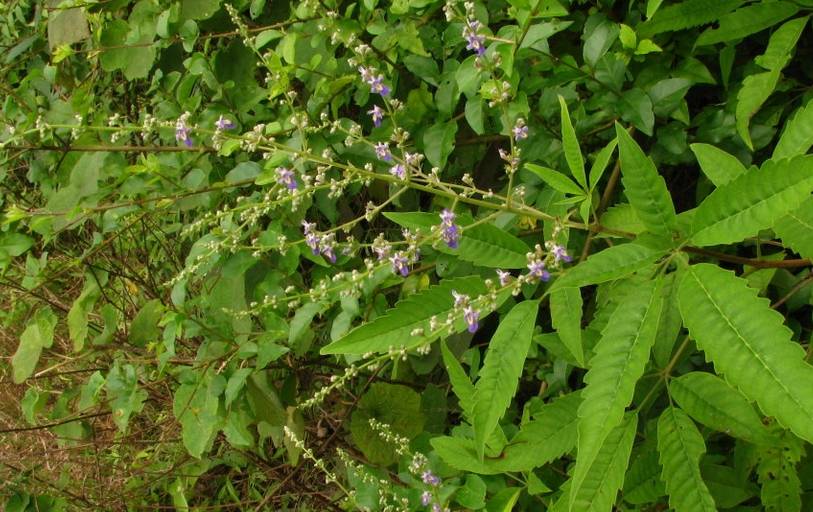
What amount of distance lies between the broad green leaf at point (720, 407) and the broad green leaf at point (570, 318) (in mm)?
326

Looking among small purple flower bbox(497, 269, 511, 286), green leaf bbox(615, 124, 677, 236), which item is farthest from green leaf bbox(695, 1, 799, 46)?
small purple flower bbox(497, 269, 511, 286)

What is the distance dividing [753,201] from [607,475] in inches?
26.2

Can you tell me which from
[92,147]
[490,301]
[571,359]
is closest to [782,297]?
[571,359]

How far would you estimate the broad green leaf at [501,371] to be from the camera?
4.28 ft

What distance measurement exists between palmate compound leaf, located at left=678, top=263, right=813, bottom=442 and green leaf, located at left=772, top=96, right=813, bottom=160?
1.41ft

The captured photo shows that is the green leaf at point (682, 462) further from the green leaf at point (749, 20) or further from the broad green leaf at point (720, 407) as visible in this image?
the green leaf at point (749, 20)

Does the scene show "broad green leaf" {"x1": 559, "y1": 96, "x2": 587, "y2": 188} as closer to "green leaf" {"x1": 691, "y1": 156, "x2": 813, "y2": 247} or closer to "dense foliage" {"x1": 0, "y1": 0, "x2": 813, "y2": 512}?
"dense foliage" {"x1": 0, "y1": 0, "x2": 813, "y2": 512}

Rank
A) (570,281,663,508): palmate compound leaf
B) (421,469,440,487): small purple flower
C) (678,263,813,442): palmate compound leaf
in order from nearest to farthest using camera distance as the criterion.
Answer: (678,263,813,442): palmate compound leaf, (570,281,663,508): palmate compound leaf, (421,469,440,487): small purple flower

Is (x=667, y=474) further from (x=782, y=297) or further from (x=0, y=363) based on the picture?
(x=0, y=363)

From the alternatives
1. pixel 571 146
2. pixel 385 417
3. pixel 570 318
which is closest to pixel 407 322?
pixel 570 318

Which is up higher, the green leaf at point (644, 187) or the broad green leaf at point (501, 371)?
the green leaf at point (644, 187)

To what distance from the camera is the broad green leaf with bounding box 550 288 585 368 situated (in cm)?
153

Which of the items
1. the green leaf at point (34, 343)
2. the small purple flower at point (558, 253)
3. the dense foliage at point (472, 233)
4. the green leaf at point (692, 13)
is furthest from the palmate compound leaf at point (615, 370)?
the green leaf at point (34, 343)

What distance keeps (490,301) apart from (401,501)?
39.1 inches
